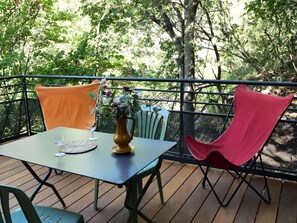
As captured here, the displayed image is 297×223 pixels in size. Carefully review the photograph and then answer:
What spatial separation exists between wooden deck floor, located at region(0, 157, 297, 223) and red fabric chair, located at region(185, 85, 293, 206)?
0.12 metres

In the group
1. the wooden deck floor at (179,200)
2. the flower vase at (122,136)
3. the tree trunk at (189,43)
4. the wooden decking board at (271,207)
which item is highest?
the tree trunk at (189,43)

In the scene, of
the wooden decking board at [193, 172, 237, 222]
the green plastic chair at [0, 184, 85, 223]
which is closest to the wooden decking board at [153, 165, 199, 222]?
the wooden decking board at [193, 172, 237, 222]

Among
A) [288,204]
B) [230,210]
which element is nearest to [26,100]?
[230,210]

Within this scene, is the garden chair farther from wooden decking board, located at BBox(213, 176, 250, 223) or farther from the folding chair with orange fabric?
wooden decking board, located at BBox(213, 176, 250, 223)

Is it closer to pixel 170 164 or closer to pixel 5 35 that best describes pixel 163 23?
pixel 5 35

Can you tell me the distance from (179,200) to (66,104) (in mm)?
1735

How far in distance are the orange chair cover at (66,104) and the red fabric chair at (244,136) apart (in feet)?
4.32

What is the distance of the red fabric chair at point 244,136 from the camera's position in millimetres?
2574

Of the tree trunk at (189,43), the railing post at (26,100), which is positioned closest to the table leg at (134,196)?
the railing post at (26,100)

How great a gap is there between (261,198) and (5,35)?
678cm

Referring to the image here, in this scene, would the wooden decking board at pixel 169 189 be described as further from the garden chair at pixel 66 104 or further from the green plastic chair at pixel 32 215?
the garden chair at pixel 66 104

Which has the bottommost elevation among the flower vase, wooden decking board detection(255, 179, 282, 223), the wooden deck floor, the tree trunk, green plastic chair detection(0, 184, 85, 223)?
the wooden deck floor

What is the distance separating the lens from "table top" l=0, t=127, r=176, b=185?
5.70 ft

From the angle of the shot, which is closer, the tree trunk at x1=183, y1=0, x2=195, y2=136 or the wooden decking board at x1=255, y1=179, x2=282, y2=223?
the wooden decking board at x1=255, y1=179, x2=282, y2=223
